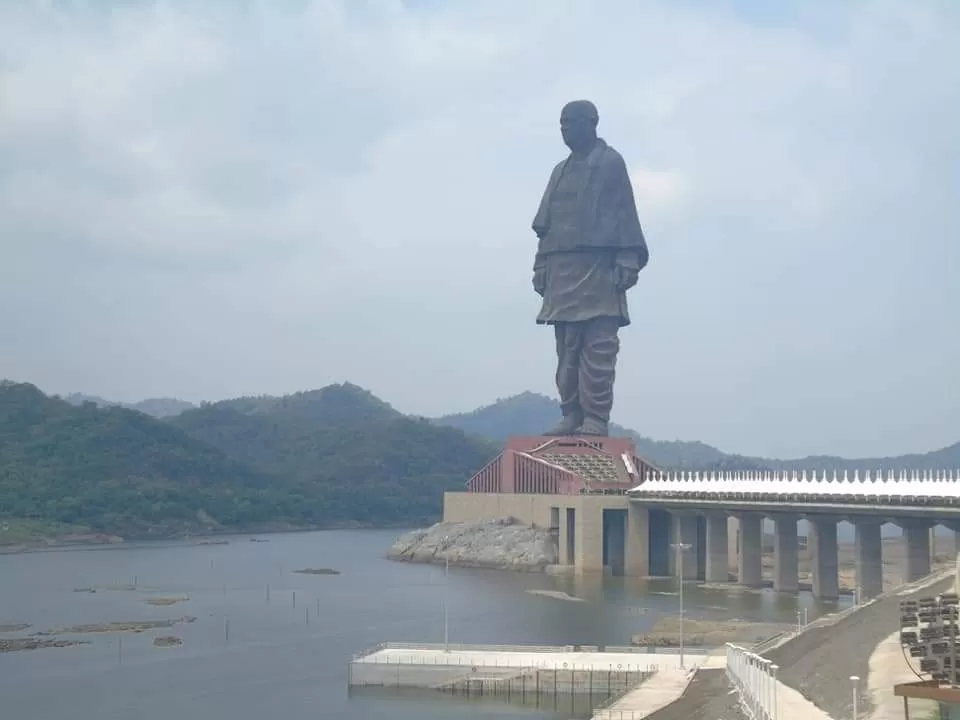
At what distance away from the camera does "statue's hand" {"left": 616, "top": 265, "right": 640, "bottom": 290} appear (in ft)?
318

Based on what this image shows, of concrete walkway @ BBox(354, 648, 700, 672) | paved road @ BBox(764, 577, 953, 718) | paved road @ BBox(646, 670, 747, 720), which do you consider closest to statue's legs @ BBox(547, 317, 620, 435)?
concrete walkway @ BBox(354, 648, 700, 672)

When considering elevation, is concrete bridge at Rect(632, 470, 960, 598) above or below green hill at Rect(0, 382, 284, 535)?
below

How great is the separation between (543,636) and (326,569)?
40.0 m

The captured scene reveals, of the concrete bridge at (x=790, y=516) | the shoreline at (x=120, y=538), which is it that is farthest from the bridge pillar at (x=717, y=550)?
the shoreline at (x=120, y=538)

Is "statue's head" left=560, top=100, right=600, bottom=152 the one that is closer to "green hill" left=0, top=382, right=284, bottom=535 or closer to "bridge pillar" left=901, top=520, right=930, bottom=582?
"bridge pillar" left=901, top=520, right=930, bottom=582

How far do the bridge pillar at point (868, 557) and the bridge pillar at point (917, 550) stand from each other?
8.10 feet

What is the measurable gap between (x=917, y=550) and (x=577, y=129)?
44.5m

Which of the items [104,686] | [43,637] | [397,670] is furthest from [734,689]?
[43,637]

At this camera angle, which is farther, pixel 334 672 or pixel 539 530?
pixel 539 530

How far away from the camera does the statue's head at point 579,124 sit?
9750 centimetres

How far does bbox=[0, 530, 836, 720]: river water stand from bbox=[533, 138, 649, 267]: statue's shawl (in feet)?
82.1

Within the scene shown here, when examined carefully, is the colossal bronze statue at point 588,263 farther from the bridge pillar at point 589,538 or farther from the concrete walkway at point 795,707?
the concrete walkway at point 795,707

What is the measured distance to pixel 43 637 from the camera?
59.3m

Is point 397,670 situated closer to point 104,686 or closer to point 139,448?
point 104,686
